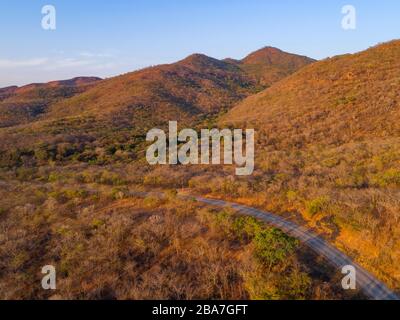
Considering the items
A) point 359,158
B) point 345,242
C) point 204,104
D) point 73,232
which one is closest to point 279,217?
point 345,242

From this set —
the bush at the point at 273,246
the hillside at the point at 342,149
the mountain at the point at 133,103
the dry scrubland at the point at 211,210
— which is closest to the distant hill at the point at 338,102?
the hillside at the point at 342,149

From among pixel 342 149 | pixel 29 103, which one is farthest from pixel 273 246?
pixel 29 103

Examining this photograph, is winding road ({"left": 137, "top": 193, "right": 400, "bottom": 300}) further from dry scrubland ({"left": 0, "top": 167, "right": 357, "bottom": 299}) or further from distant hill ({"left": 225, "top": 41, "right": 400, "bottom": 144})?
distant hill ({"left": 225, "top": 41, "right": 400, "bottom": 144})

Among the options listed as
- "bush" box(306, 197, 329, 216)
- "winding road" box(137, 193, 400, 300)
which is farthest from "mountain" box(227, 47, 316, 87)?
"bush" box(306, 197, 329, 216)

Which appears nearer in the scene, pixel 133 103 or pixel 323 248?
pixel 323 248

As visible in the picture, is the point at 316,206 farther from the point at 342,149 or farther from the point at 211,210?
the point at 342,149
